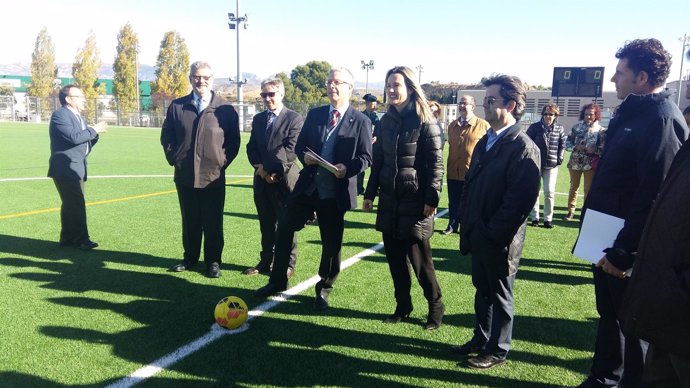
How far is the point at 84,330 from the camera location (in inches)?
157

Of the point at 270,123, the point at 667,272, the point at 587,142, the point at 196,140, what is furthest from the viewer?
the point at 587,142

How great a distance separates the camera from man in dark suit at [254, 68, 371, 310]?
452 cm

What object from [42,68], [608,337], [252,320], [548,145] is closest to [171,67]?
[42,68]

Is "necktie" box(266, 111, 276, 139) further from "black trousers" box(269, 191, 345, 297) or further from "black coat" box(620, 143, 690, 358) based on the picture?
"black coat" box(620, 143, 690, 358)

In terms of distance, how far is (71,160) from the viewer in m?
6.34

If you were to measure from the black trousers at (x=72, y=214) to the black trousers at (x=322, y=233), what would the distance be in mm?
3158

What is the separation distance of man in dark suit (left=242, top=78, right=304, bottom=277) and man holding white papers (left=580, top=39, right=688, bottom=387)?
325 cm

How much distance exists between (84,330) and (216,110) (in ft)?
8.66

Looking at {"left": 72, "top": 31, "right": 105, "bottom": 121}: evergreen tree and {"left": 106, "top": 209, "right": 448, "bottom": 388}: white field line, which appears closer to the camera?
{"left": 106, "top": 209, "right": 448, "bottom": 388}: white field line

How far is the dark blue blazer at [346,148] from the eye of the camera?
454 centimetres

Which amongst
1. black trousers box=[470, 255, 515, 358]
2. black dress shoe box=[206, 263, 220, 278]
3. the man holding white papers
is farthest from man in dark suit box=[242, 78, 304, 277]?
the man holding white papers

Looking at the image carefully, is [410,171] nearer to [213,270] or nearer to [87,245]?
[213,270]

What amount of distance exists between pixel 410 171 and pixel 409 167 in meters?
0.03

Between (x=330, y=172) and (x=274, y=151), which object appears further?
(x=274, y=151)
